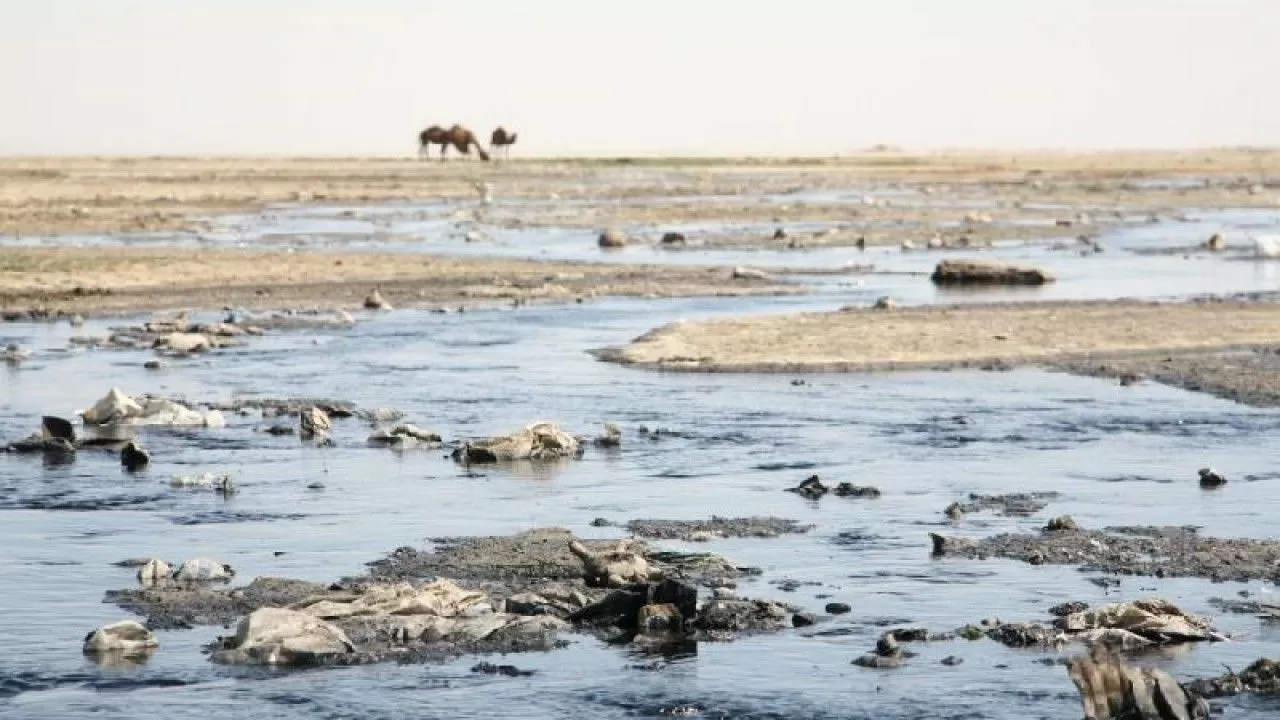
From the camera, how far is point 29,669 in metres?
11.5

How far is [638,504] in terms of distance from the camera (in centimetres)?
1636

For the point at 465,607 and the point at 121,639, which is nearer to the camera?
the point at 121,639

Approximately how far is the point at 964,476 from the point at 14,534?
7285 mm

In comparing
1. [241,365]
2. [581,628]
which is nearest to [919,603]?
[581,628]

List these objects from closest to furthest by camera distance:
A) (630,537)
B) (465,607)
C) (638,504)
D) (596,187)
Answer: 1. (465,607)
2. (630,537)
3. (638,504)
4. (596,187)

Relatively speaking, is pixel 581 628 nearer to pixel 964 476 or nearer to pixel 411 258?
pixel 964 476

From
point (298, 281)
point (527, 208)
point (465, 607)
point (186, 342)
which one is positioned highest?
point (465, 607)

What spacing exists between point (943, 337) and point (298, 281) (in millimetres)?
14004

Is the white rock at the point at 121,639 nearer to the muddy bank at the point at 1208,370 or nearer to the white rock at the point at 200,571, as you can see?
the white rock at the point at 200,571

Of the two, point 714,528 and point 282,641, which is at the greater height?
point 282,641

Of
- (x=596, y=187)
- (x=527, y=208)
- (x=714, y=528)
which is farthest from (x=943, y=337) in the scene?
(x=596, y=187)

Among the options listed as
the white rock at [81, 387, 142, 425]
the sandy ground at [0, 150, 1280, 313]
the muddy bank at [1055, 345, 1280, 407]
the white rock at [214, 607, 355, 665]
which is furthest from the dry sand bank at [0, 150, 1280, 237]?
the white rock at [214, 607, 355, 665]

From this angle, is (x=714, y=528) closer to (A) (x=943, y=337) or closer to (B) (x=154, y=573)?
(B) (x=154, y=573)

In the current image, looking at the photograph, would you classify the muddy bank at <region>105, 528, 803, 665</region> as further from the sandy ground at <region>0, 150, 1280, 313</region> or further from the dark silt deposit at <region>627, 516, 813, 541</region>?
the sandy ground at <region>0, 150, 1280, 313</region>
